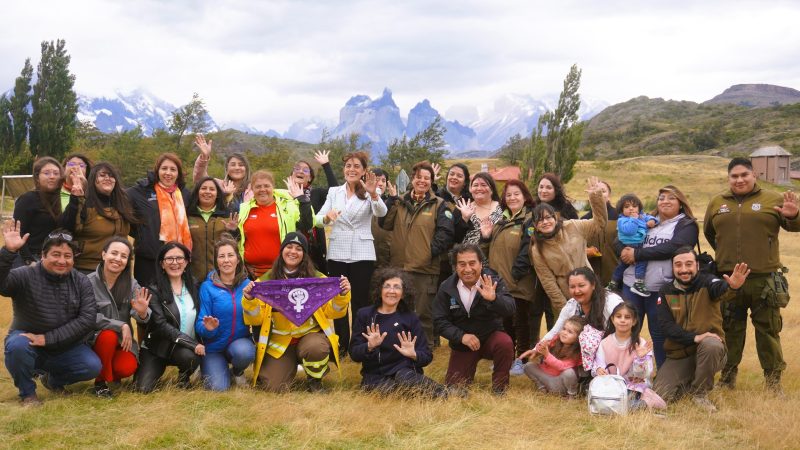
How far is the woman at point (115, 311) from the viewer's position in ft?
18.3

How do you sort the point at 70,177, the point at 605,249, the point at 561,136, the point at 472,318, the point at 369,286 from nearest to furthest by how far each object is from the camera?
the point at 472,318, the point at 70,177, the point at 369,286, the point at 605,249, the point at 561,136

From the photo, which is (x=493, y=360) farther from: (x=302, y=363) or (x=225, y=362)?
(x=225, y=362)

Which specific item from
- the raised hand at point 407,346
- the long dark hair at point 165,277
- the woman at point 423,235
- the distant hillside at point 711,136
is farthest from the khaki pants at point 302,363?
the distant hillside at point 711,136

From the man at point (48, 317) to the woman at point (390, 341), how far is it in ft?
7.64

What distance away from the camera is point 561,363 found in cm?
580

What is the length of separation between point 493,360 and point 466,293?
671 mm

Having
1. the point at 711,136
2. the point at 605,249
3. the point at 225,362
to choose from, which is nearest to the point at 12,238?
→ the point at 225,362

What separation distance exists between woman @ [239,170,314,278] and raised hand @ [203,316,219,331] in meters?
0.90

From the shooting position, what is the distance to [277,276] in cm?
595

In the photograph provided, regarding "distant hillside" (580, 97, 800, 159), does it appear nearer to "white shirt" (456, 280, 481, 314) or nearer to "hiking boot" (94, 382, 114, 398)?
"white shirt" (456, 280, 481, 314)

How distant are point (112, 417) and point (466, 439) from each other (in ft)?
9.03

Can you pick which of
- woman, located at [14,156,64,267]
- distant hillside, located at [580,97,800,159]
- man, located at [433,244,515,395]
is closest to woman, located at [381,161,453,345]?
man, located at [433,244,515,395]

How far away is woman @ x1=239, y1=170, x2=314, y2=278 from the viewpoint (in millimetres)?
6504

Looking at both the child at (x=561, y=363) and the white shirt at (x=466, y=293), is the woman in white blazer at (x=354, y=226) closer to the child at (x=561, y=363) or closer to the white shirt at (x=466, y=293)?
the white shirt at (x=466, y=293)
